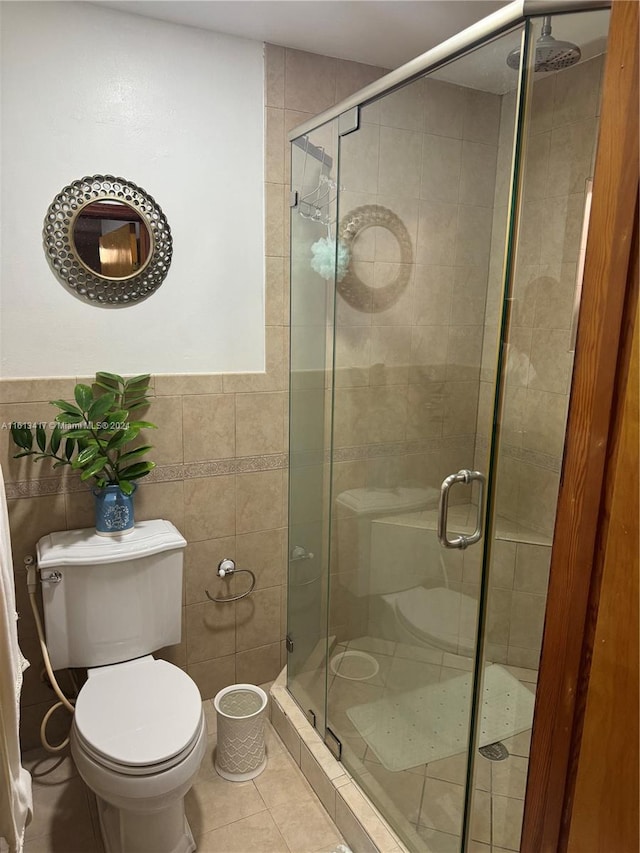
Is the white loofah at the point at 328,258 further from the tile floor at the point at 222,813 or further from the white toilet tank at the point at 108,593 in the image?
the tile floor at the point at 222,813

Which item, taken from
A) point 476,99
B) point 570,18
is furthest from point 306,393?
point 570,18

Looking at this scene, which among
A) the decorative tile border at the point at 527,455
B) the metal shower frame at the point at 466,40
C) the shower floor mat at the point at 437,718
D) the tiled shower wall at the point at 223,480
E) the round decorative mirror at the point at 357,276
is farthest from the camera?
the tiled shower wall at the point at 223,480

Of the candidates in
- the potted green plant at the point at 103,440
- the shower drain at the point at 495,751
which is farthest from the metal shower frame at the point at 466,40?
the shower drain at the point at 495,751

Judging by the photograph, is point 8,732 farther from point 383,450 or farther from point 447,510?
point 383,450

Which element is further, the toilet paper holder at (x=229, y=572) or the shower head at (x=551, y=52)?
the toilet paper holder at (x=229, y=572)

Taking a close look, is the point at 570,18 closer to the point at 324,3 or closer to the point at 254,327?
the point at 324,3

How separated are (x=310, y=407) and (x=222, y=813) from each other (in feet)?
4.51

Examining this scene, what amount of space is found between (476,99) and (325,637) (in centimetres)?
175

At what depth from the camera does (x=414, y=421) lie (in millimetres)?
1804

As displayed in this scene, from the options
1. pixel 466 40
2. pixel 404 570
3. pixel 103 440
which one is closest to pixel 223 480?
pixel 103 440

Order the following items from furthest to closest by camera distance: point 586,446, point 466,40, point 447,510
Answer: point 447,510 < point 466,40 < point 586,446

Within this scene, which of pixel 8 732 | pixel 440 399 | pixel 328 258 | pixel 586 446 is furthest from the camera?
pixel 328 258

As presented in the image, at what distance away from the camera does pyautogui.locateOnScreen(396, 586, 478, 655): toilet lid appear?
1502mm

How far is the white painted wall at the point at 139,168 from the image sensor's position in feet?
5.82
